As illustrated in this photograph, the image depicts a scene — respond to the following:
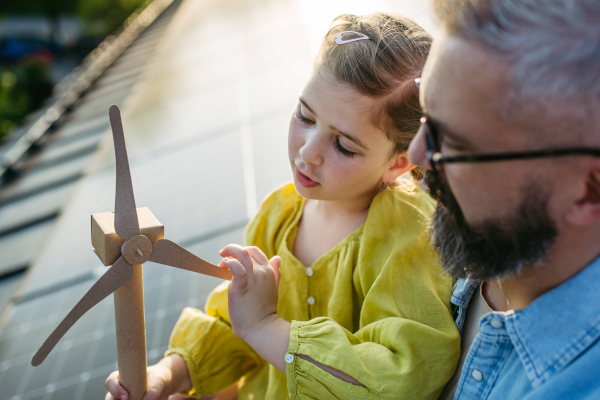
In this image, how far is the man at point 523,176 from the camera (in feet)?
3.43

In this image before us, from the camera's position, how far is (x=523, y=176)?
3.79 feet

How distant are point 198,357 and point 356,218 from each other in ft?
2.96

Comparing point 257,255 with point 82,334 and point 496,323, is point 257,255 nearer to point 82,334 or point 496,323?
point 496,323

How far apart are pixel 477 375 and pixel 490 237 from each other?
0.45m

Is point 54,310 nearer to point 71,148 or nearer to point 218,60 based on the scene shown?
point 71,148

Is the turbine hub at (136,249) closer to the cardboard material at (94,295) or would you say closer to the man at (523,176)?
the cardboard material at (94,295)

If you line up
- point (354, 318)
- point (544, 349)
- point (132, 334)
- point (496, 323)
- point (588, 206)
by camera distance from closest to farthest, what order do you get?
1. point (588, 206)
2. point (544, 349)
3. point (496, 323)
4. point (132, 334)
5. point (354, 318)

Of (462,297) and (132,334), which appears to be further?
(462,297)

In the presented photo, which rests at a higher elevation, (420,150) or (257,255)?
(420,150)

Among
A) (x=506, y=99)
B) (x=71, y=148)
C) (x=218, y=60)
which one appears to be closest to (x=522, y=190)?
(x=506, y=99)

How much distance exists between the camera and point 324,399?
5.12 ft

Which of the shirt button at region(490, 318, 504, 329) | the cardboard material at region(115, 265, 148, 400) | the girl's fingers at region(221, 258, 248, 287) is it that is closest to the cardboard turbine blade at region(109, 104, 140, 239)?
the cardboard material at region(115, 265, 148, 400)

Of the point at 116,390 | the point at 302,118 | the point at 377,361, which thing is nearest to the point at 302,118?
the point at 302,118

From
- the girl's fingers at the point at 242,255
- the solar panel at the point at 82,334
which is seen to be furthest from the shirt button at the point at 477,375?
the solar panel at the point at 82,334
